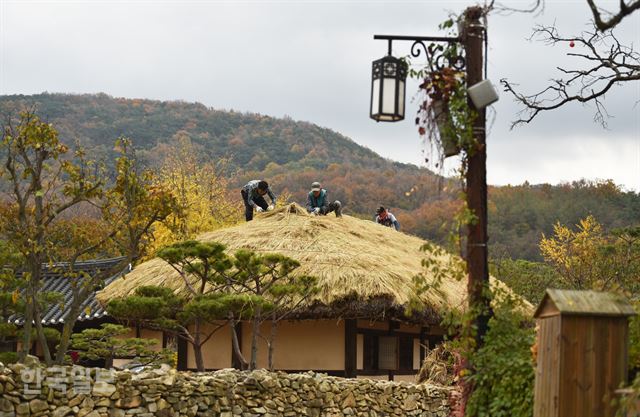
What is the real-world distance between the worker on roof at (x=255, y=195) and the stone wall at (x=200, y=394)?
5705 millimetres

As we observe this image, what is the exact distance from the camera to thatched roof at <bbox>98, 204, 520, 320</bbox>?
1595cm

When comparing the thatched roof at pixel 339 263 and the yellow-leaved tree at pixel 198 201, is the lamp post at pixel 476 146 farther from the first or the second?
the yellow-leaved tree at pixel 198 201

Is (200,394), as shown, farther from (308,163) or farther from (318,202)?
(308,163)

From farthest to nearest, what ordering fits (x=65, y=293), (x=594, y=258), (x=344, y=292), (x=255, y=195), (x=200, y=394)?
(x=594, y=258) < (x=65, y=293) < (x=255, y=195) < (x=344, y=292) < (x=200, y=394)

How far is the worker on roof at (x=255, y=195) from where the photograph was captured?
19031 mm

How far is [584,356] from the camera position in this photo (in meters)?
6.58

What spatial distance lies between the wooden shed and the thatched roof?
8758 millimetres

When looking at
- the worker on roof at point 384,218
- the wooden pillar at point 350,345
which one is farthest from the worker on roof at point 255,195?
the wooden pillar at point 350,345

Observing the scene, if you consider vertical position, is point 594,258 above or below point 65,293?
above

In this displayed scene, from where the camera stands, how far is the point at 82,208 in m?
46.8

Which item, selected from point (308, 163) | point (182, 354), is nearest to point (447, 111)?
point (182, 354)

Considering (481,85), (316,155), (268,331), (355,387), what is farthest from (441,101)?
(316,155)

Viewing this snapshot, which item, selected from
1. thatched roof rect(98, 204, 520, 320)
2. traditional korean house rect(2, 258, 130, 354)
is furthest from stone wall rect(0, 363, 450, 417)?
traditional korean house rect(2, 258, 130, 354)

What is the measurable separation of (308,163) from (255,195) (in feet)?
145
